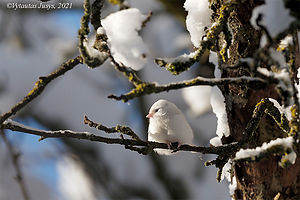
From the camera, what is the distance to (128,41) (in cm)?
57

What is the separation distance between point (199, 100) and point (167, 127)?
7.18 ft

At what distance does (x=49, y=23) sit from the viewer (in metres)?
5.90

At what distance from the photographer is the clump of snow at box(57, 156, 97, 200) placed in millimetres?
4097

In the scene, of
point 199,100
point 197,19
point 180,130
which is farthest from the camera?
point 199,100

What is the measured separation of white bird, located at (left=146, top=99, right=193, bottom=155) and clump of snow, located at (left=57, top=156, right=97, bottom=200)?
9.18ft

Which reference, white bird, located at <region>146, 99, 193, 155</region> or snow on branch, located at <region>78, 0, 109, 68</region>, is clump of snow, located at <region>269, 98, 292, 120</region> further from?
white bird, located at <region>146, 99, 193, 155</region>

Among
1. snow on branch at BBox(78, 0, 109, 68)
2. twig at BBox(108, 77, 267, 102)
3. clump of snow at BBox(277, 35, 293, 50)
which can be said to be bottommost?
twig at BBox(108, 77, 267, 102)

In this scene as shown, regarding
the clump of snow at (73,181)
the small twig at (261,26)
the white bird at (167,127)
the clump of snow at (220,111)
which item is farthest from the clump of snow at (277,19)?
the clump of snow at (73,181)

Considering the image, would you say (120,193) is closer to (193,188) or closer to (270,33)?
(193,188)

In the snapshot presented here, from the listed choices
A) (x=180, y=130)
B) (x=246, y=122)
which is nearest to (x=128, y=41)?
(x=246, y=122)

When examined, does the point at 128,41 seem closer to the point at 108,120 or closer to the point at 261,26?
the point at 261,26

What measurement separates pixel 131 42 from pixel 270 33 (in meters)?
0.19

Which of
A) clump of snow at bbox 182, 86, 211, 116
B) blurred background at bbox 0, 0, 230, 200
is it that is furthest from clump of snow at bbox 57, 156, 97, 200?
clump of snow at bbox 182, 86, 211, 116

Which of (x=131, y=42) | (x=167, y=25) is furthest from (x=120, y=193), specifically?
(x=131, y=42)
